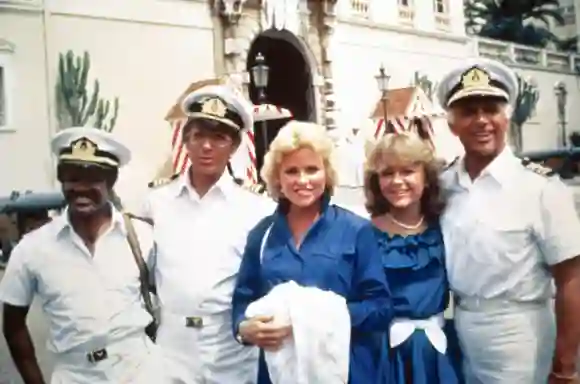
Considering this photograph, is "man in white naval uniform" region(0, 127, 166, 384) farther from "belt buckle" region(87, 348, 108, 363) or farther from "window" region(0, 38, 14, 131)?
"window" region(0, 38, 14, 131)

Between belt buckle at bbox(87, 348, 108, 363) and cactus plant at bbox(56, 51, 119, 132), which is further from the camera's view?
cactus plant at bbox(56, 51, 119, 132)

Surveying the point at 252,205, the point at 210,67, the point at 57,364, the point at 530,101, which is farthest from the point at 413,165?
the point at 210,67

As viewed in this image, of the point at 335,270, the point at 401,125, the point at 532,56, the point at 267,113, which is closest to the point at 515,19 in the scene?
the point at 532,56

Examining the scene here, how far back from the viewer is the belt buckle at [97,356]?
131cm

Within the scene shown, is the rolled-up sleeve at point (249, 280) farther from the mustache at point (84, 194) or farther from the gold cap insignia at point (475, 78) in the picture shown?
the gold cap insignia at point (475, 78)

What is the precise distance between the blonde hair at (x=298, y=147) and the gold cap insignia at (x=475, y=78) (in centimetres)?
30

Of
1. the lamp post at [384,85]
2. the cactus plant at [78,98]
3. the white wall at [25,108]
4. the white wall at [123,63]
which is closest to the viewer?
the white wall at [25,108]

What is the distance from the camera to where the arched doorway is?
11.1ft

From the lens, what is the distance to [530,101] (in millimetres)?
2752

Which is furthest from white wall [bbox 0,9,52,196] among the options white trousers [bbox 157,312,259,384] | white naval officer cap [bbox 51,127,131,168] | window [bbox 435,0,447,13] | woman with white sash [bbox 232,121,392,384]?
window [bbox 435,0,447,13]

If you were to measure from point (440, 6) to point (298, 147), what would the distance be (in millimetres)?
1833

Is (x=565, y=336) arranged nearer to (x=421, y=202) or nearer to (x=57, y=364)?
(x=421, y=202)

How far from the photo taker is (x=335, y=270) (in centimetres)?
120

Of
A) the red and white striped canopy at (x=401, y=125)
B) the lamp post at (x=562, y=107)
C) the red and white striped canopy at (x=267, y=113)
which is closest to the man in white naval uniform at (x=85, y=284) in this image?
the red and white striped canopy at (x=401, y=125)
